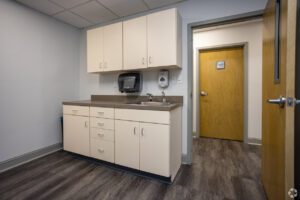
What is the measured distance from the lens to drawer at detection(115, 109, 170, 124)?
1.63 m

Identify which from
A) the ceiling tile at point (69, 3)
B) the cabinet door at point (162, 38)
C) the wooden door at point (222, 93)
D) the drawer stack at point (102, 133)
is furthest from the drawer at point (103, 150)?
the wooden door at point (222, 93)

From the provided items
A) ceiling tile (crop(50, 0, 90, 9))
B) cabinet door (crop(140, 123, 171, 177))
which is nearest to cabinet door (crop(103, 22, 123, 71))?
ceiling tile (crop(50, 0, 90, 9))

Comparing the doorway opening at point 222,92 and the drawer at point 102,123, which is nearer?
the drawer at point 102,123

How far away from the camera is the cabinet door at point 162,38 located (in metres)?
1.82

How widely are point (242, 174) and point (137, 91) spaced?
180 centimetres

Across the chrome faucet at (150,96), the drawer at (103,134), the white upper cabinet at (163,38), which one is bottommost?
the drawer at (103,134)

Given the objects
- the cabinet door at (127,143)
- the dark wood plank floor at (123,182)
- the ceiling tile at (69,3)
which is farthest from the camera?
the ceiling tile at (69,3)

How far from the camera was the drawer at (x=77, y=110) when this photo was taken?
219cm

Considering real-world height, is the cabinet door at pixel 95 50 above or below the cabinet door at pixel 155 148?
above

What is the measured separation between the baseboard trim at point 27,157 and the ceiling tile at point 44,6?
2.18 metres

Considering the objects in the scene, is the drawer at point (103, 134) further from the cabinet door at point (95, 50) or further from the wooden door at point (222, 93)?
the wooden door at point (222, 93)

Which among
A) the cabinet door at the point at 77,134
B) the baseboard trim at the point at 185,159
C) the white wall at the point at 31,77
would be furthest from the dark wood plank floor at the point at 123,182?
the white wall at the point at 31,77

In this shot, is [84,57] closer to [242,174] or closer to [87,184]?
[87,184]

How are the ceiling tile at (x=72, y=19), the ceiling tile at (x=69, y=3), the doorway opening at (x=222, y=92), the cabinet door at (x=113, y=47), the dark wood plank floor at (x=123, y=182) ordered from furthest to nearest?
the doorway opening at (x=222, y=92), the ceiling tile at (x=72, y=19), the cabinet door at (x=113, y=47), the ceiling tile at (x=69, y=3), the dark wood plank floor at (x=123, y=182)
